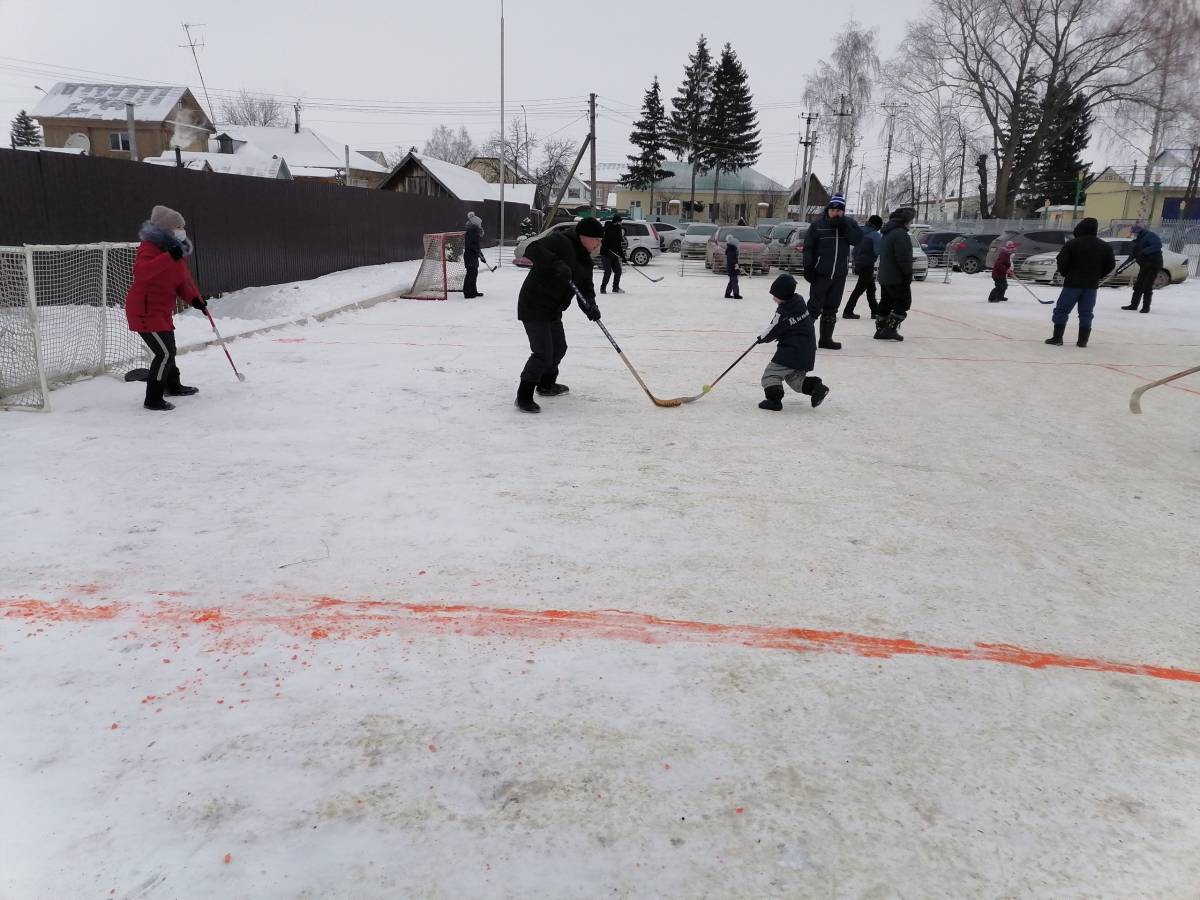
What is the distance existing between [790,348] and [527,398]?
2.24 m

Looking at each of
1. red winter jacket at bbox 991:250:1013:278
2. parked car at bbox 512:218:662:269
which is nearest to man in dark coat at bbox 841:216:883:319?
red winter jacket at bbox 991:250:1013:278

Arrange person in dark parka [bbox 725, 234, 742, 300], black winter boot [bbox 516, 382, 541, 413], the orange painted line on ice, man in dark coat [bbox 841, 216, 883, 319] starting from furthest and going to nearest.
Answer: person in dark parka [bbox 725, 234, 742, 300], man in dark coat [bbox 841, 216, 883, 319], black winter boot [bbox 516, 382, 541, 413], the orange painted line on ice

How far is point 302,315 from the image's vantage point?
11.4 m

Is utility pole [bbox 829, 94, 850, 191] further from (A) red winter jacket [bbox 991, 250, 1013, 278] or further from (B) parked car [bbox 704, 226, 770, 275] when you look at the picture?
(A) red winter jacket [bbox 991, 250, 1013, 278]

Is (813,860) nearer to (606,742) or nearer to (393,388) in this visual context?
(606,742)

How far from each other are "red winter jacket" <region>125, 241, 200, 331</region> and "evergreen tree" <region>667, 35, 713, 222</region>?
65941 millimetres

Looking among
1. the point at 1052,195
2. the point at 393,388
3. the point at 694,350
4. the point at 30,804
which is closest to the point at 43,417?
the point at 393,388

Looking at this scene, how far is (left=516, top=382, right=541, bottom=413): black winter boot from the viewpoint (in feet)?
21.1

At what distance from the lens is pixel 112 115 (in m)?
56.3

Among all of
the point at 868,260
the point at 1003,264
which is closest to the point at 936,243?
the point at 1003,264

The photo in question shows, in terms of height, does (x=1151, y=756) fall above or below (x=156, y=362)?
below

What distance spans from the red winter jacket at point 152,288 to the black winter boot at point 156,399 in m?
0.44

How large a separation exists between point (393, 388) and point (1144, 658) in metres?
5.86

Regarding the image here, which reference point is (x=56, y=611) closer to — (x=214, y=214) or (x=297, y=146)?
(x=214, y=214)
